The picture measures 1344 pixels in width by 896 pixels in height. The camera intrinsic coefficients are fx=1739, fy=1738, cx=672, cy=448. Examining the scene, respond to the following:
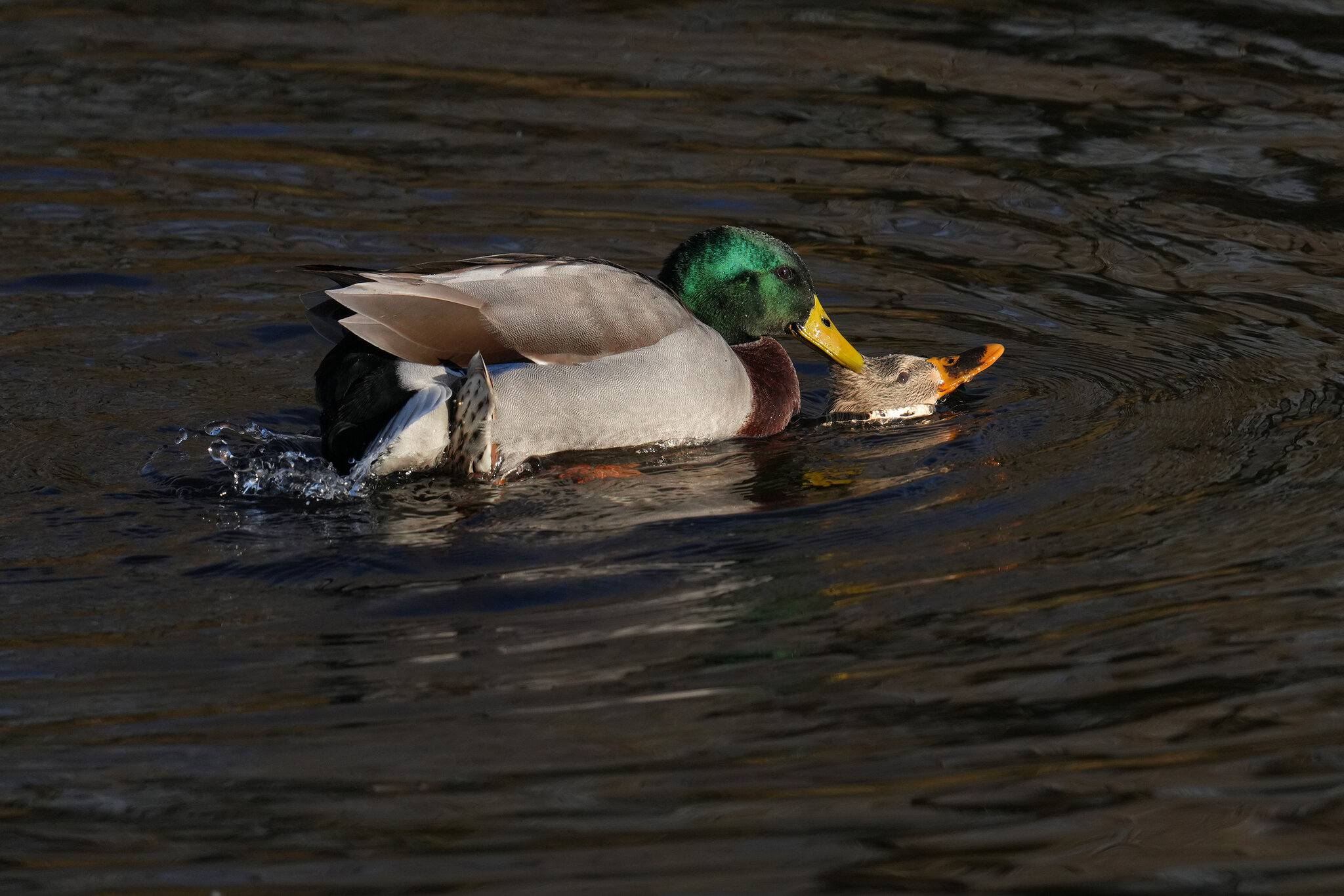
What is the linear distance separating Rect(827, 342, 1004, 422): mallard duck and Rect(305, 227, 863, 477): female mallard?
457 mm

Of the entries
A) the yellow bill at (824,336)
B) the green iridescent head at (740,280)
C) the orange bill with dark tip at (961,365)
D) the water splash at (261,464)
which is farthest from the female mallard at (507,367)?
the orange bill with dark tip at (961,365)

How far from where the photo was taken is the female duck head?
6.85 meters

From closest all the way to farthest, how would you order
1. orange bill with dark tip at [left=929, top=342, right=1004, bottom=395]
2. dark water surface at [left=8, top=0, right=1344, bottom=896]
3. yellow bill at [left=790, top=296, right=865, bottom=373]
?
dark water surface at [left=8, top=0, right=1344, bottom=896]
orange bill with dark tip at [left=929, top=342, right=1004, bottom=395]
yellow bill at [left=790, top=296, right=865, bottom=373]

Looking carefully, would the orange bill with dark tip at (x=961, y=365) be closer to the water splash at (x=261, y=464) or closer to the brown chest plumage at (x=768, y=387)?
the brown chest plumage at (x=768, y=387)

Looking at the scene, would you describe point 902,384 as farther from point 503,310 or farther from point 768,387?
point 503,310

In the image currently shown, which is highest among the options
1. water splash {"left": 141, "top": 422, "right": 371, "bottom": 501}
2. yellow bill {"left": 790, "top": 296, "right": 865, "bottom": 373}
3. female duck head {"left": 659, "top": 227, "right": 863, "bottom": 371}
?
female duck head {"left": 659, "top": 227, "right": 863, "bottom": 371}

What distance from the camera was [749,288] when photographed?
6887mm

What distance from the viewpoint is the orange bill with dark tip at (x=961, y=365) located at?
6.77 meters

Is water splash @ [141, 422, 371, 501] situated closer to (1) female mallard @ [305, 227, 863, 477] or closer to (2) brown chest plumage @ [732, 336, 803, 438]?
(1) female mallard @ [305, 227, 863, 477]

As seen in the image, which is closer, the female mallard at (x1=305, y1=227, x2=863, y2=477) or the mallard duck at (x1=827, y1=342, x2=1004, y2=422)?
the female mallard at (x1=305, y1=227, x2=863, y2=477)

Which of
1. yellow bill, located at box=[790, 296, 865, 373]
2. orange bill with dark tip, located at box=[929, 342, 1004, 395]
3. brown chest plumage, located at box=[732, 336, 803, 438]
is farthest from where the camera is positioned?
yellow bill, located at box=[790, 296, 865, 373]

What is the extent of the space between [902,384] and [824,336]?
0.45 m

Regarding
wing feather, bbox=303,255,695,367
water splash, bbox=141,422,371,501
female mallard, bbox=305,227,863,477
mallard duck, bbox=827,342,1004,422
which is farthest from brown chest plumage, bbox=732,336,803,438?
water splash, bbox=141,422,371,501

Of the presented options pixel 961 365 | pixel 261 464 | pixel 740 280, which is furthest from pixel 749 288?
pixel 261 464
